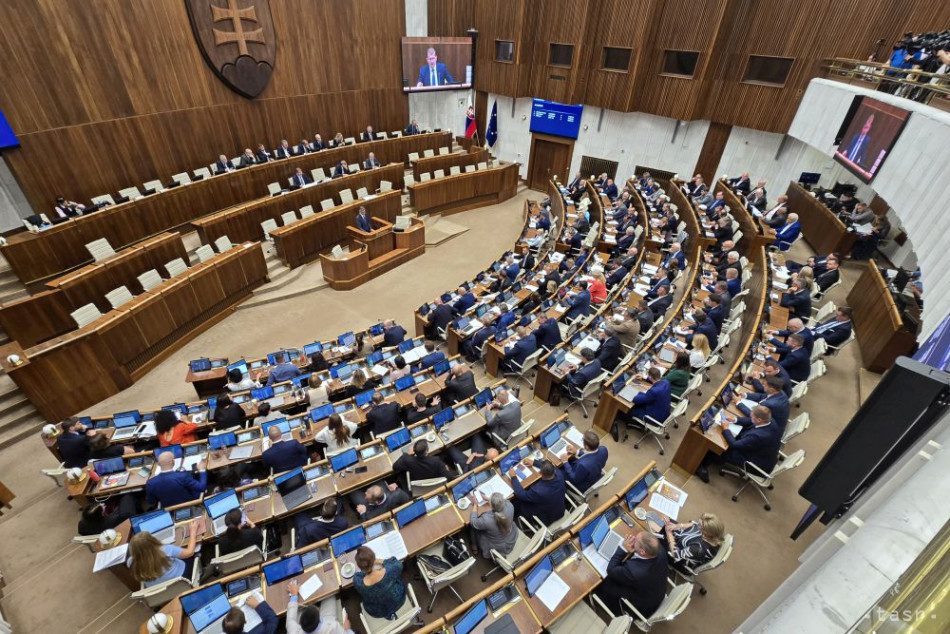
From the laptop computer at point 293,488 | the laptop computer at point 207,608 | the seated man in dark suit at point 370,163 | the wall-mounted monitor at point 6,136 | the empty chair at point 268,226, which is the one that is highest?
the wall-mounted monitor at point 6,136

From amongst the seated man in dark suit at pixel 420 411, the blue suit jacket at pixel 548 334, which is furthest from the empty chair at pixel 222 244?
the blue suit jacket at pixel 548 334

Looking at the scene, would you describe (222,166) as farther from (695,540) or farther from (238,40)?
(695,540)

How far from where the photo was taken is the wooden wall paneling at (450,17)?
17484 millimetres

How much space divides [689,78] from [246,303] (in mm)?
15046

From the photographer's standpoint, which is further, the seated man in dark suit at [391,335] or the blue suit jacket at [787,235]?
the blue suit jacket at [787,235]

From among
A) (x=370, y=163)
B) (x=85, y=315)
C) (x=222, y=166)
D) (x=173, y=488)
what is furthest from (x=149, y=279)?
(x=370, y=163)

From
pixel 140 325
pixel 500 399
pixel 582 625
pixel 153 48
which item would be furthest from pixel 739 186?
pixel 153 48

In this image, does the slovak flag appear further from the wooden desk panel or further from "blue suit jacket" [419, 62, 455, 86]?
the wooden desk panel

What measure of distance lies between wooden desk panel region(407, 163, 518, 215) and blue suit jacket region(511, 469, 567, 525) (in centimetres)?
1189

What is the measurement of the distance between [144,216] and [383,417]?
29.6ft

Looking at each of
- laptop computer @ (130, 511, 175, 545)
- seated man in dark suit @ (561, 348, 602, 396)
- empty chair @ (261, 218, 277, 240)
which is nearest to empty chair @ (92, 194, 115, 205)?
empty chair @ (261, 218, 277, 240)

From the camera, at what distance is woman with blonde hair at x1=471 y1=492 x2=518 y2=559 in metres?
4.34

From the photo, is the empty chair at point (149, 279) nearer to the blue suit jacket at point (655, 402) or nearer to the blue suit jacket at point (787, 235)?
the blue suit jacket at point (655, 402)

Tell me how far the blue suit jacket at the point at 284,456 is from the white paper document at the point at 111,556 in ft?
4.95
